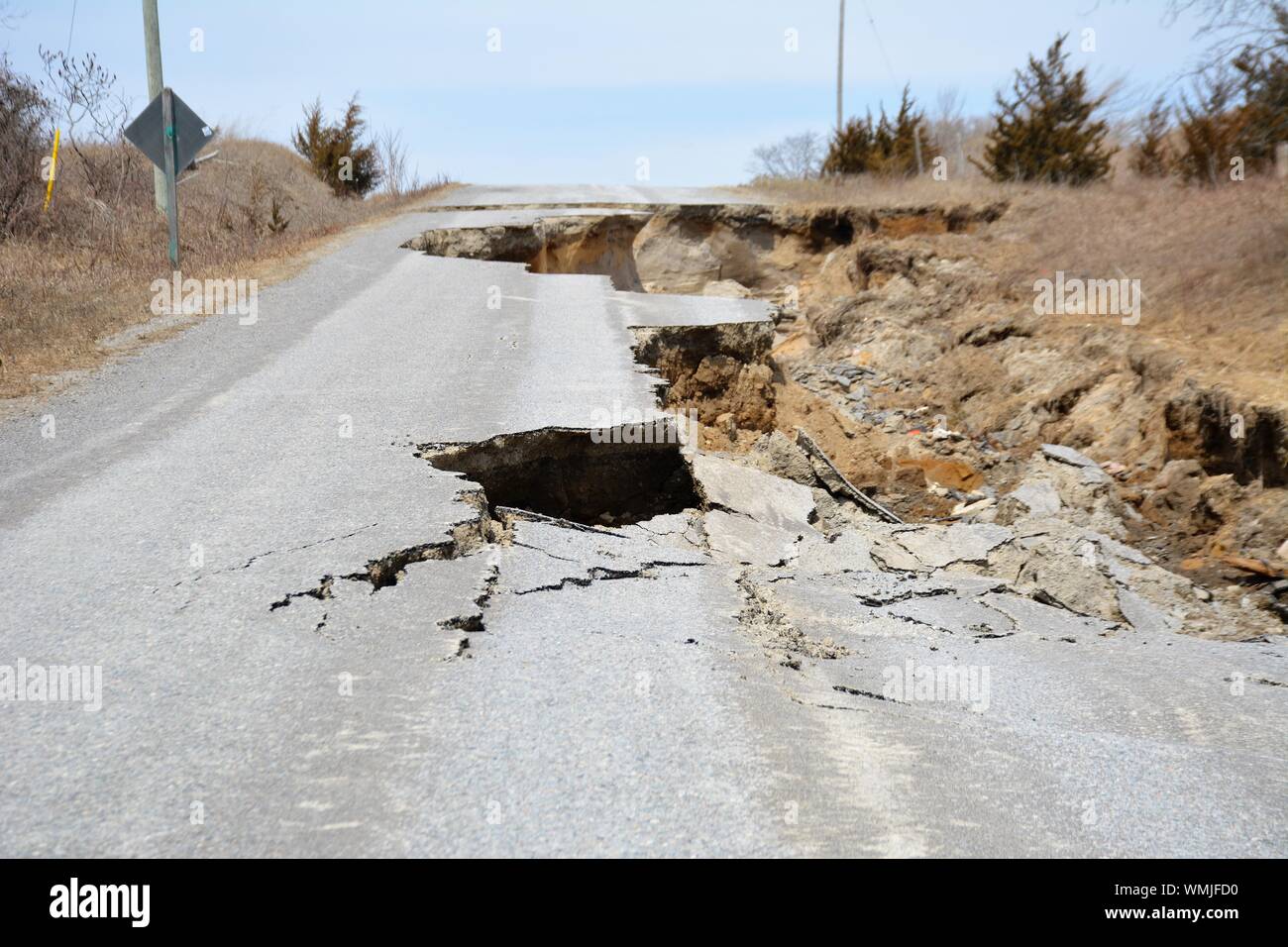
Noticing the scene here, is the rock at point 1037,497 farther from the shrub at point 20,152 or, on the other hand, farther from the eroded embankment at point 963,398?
the shrub at point 20,152

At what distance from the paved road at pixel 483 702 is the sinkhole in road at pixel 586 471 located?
22cm

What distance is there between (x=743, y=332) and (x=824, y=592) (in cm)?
463

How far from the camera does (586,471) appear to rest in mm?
6059

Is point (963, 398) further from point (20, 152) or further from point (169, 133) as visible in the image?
point (20, 152)

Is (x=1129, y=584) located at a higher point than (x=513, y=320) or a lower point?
lower

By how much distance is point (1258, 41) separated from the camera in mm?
9805

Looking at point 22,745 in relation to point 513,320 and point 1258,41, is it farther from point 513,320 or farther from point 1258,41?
point 1258,41

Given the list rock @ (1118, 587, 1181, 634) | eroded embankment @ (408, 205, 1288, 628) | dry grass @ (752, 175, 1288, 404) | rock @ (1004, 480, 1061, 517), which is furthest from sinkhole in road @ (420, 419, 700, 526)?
dry grass @ (752, 175, 1288, 404)

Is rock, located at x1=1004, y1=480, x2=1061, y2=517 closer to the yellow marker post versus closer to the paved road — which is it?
the paved road

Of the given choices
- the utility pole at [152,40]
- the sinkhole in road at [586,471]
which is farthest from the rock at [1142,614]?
the utility pole at [152,40]

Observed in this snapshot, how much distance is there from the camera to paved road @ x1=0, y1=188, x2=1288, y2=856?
7.86 feet

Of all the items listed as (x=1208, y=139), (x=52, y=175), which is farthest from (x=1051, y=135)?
(x=52, y=175)

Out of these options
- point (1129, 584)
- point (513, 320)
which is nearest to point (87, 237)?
point (513, 320)

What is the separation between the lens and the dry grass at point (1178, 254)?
8078mm
